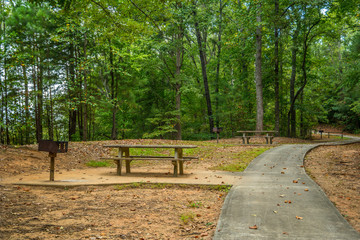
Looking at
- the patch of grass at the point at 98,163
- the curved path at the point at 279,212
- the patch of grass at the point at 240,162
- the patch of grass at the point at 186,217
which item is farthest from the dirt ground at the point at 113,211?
the patch of grass at the point at 98,163

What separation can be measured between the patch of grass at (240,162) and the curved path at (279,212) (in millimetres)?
1375

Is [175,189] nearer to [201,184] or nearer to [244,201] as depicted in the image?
[201,184]

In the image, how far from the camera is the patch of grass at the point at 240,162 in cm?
828

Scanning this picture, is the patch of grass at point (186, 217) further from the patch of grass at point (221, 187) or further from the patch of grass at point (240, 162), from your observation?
the patch of grass at point (240, 162)

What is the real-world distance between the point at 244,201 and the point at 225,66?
2020 centimetres

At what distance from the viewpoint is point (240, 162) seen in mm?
9250

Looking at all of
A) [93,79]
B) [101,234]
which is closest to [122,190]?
[101,234]

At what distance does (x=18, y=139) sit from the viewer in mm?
20672

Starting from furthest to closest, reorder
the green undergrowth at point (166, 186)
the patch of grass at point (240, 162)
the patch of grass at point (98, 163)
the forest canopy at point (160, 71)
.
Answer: the forest canopy at point (160, 71), the patch of grass at point (98, 163), the patch of grass at point (240, 162), the green undergrowth at point (166, 186)

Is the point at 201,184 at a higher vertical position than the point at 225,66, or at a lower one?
lower

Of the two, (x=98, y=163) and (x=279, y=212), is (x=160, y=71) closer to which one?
(x=98, y=163)

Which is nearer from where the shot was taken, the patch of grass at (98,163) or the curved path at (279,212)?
the curved path at (279,212)

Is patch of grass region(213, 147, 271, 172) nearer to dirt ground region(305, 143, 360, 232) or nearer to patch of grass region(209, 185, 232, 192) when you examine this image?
dirt ground region(305, 143, 360, 232)

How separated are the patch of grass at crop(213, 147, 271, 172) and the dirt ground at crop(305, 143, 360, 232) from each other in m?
1.78
